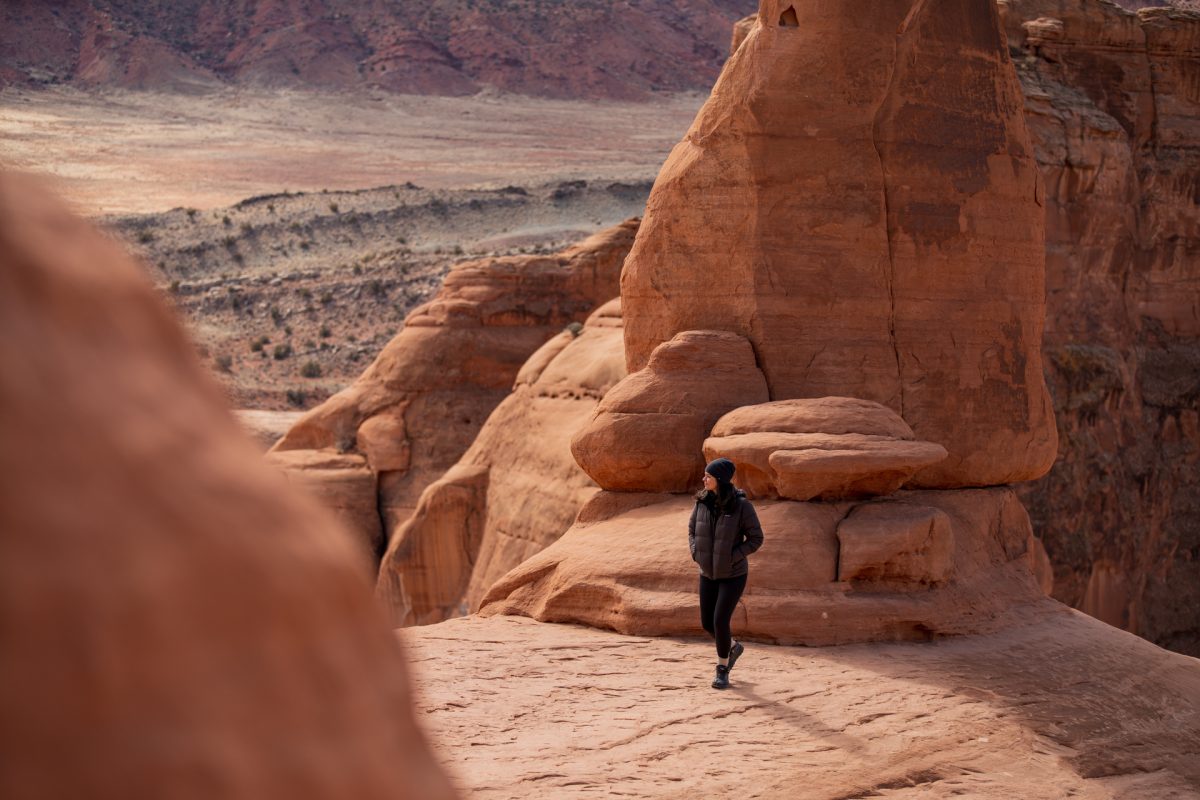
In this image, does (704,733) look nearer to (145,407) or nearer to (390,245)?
(145,407)

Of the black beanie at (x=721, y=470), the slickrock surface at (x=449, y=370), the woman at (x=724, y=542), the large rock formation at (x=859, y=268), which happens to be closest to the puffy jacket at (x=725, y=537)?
the woman at (x=724, y=542)

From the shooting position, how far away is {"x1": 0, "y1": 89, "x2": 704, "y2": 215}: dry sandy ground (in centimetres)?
6044

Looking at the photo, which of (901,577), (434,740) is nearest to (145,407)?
(434,740)

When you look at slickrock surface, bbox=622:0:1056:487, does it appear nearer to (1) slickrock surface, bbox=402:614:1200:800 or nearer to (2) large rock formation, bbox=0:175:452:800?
(1) slickrock surface, bbox=402:614:1200:800

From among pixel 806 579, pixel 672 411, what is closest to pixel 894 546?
pixel 806 579

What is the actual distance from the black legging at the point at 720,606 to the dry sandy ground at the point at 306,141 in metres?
47.3

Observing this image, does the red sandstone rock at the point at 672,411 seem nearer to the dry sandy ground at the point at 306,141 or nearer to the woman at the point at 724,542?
the woman at the point at 724,542

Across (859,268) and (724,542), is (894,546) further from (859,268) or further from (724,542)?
(859,268)

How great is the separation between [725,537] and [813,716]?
1.16 m

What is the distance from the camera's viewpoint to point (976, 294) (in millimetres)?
11383

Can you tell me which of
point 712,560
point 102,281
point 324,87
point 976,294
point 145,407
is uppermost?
point 324,87

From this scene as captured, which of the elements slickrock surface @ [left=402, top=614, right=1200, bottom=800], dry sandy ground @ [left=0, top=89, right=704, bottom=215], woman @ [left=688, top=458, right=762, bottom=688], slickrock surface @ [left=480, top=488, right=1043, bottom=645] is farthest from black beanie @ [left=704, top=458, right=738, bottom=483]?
dry sandy ground @ [left=0, top=89, right=704, bottom=215]

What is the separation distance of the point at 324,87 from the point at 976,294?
71316mm

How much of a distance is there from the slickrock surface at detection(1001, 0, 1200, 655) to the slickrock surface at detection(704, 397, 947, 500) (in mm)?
11634
